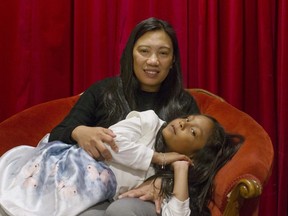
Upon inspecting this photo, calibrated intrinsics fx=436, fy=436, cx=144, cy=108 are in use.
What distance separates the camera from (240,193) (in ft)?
4.32

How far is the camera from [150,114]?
1642 mm

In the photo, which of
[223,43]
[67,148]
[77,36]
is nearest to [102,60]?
[77,36]

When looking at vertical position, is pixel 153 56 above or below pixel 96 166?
above

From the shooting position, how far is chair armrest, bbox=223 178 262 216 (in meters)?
1.27

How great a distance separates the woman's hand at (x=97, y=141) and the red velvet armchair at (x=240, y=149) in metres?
0.38

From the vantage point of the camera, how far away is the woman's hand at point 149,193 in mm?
1435

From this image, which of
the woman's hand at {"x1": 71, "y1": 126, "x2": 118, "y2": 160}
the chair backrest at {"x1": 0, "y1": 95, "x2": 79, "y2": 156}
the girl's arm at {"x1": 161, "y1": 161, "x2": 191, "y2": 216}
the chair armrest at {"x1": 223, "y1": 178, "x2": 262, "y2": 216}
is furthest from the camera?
the chair backrest at {"x1": 0, "y1": 95, "x2": 79, "y2": 156}

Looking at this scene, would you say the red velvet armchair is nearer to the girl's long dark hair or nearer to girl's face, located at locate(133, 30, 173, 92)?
the girl's long dark hair

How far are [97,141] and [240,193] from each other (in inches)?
20.1

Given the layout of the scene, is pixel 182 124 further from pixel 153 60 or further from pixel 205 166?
pixel 153 60

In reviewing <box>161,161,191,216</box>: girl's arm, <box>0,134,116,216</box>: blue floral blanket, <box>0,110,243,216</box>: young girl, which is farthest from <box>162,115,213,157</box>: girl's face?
<box>0,134,116,216</box>: blue floral blanket

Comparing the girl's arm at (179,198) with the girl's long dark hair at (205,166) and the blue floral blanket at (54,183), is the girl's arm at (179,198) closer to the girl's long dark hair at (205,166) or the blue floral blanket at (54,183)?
the girl's long dark hair at (205,166)

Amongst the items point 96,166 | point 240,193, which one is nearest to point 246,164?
point 240,193

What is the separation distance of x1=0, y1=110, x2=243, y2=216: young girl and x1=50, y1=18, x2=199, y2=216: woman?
14 centimetres
